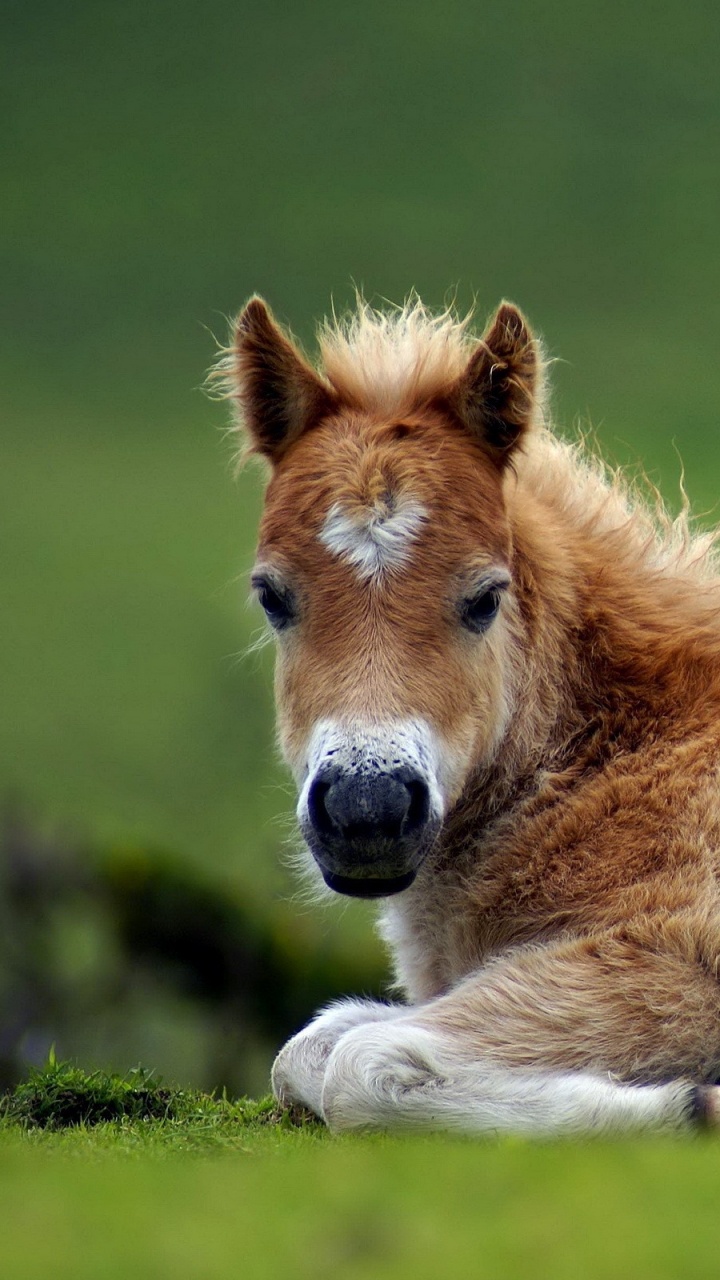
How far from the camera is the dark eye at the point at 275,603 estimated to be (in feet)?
20.5

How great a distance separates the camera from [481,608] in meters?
6.19

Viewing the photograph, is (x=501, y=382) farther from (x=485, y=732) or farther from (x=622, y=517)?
(x=485, y=732)

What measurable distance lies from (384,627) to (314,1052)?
186 cm

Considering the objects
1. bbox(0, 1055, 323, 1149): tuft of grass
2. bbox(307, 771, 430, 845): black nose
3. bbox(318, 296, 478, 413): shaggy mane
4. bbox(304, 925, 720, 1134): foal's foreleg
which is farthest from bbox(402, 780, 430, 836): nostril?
bbox(318, 296, 478, 413): shaggy mane

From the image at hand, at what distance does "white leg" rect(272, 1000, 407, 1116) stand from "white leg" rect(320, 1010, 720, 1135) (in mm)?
471

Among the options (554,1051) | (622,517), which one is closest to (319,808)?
(554,1051)

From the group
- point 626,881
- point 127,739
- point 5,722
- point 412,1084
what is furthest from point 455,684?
point 5,722

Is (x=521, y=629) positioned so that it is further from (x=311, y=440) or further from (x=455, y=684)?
(x=311, y=440)

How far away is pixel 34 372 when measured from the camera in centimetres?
3375

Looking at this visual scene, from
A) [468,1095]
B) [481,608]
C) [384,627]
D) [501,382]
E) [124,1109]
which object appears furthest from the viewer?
[124,1109]

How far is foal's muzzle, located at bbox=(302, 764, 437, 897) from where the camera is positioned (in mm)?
5348

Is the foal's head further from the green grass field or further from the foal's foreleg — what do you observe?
the green grass field

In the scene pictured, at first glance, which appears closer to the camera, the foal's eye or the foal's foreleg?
the foal's foreleg

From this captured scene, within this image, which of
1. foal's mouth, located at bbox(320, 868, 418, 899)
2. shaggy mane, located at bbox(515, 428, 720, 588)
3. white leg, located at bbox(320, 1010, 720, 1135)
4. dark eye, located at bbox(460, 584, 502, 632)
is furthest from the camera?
shaggy mane, located at bbox(515, 428, 720, 588)
